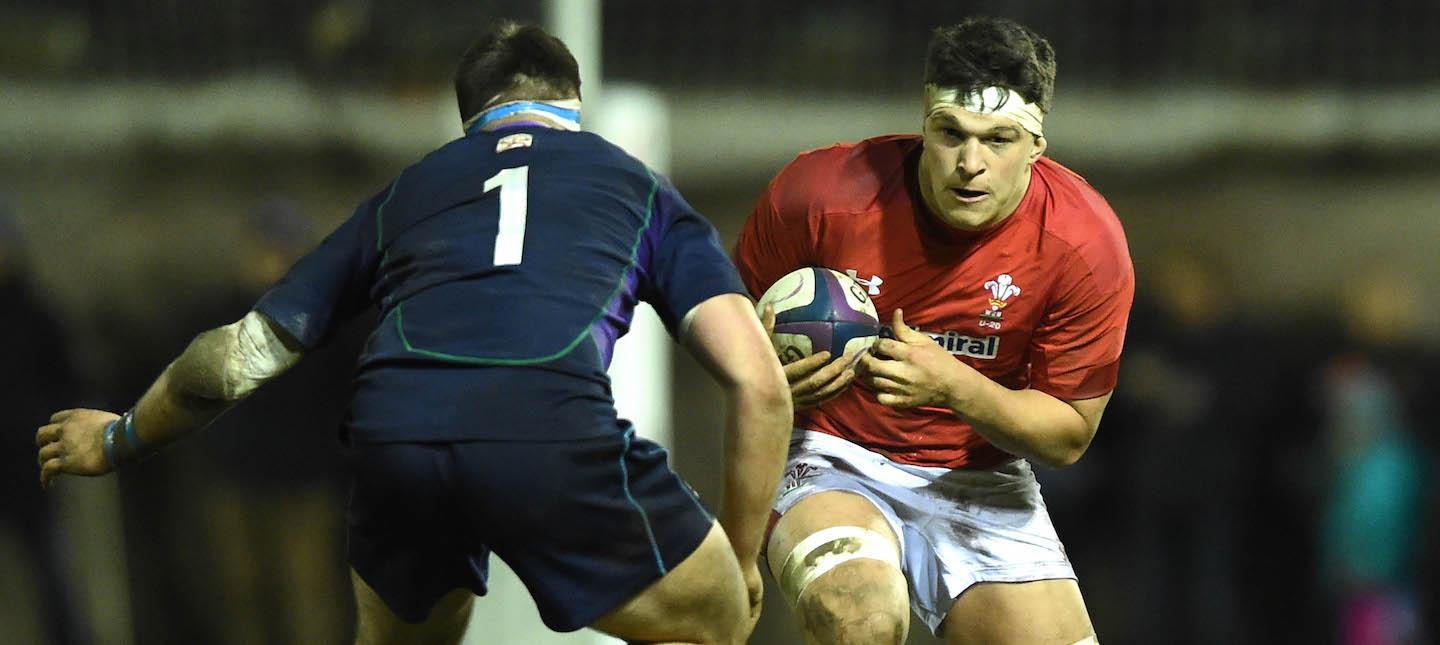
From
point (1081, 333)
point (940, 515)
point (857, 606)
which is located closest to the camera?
point (857, 606)

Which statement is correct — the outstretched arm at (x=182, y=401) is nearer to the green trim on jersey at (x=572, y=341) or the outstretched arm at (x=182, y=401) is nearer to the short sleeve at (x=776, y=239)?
the green trim on jersey at (x=572, y=341)

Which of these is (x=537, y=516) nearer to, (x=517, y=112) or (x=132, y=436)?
(x=517, y=112)

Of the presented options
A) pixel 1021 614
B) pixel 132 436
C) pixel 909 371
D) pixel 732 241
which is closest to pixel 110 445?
pixel 132 436

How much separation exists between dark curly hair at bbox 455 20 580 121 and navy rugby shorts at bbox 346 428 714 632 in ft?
2.30

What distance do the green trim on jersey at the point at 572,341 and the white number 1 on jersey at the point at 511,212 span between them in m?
0.17

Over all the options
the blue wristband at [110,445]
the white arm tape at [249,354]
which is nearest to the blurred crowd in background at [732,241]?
the blue wristband at [110,445]

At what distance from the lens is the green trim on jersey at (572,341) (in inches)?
93.5

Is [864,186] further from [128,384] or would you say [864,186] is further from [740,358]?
[128,384]

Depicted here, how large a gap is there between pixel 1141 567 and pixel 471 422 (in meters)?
4.70

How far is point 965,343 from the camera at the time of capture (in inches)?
134

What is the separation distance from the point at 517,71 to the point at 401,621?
1.06 meters

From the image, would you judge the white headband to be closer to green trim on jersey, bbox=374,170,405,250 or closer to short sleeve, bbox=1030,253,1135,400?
short sleeve, bbox=1030,253,1135,400

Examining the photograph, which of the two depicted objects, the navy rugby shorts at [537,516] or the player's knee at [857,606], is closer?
the navy rugby shorts at [537,516]

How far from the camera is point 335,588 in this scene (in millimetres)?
5895
